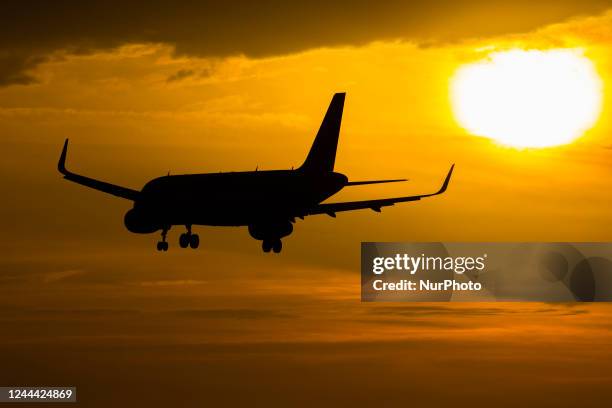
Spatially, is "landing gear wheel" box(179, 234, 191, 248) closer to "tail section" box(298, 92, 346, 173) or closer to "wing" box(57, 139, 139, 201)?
"wing" box(57, 139, 139, 201)

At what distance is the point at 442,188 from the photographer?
198 ft

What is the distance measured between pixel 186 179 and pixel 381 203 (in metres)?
14.6

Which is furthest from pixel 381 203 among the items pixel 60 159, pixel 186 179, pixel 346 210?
pixel 60 159

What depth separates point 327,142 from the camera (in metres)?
60.7

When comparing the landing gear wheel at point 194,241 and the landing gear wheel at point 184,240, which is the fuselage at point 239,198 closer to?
the landing gear wheel at point 184,240

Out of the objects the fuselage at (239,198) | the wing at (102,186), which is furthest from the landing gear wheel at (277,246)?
the wing at (102,186)

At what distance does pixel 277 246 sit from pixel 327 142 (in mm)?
8171

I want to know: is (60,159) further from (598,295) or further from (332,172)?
(598,295)

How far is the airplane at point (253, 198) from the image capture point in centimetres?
5853

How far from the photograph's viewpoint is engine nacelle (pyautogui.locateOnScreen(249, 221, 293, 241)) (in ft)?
197

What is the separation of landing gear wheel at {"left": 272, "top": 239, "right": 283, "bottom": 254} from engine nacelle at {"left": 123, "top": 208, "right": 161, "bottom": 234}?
8237mm

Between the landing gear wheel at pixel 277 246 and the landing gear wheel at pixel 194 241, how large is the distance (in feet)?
18.7

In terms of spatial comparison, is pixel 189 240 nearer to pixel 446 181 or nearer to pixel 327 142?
pixel 327 142

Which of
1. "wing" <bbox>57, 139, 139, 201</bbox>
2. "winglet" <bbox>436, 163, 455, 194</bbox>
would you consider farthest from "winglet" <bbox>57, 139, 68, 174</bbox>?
"winglet" <bbox>436, 163, 455, 194</bbox>
